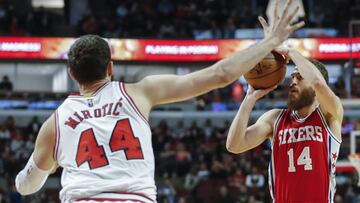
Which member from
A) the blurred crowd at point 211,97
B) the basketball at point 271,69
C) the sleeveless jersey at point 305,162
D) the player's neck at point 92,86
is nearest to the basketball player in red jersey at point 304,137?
the sleeveless jersey at point 305,162

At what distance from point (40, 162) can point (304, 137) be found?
6.56ft

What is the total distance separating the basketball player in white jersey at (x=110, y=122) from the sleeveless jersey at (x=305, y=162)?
1551 millimetres

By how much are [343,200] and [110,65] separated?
12.9 m

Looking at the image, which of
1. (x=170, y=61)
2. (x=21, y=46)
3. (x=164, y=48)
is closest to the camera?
(x=21, y=46)

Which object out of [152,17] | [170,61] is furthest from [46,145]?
[152,17]

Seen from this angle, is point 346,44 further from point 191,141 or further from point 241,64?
point 241,64

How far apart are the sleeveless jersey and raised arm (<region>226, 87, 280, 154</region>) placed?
16 centimetres

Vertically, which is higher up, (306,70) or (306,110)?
(306,70)

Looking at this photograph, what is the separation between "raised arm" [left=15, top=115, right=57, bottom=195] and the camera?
3.14m

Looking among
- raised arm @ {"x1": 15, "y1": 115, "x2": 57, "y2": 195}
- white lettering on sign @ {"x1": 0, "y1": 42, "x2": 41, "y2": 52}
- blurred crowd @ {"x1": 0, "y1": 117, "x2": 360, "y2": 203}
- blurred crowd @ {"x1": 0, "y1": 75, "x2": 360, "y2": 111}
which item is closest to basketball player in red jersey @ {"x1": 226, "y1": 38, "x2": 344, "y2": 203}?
raised arm @ {"x1": 15, "y1": 115, "x2": 57, "y2": 195}

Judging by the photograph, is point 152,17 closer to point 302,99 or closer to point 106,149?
point 302,99

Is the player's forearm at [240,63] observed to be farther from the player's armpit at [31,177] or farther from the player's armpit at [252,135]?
the player's armpit at [252,135]

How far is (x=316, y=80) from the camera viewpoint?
4348mm

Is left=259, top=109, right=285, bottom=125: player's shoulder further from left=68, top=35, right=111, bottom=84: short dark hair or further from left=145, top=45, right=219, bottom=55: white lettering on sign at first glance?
left=145, top=45, right=219, bottom=55: white lettering on sign
